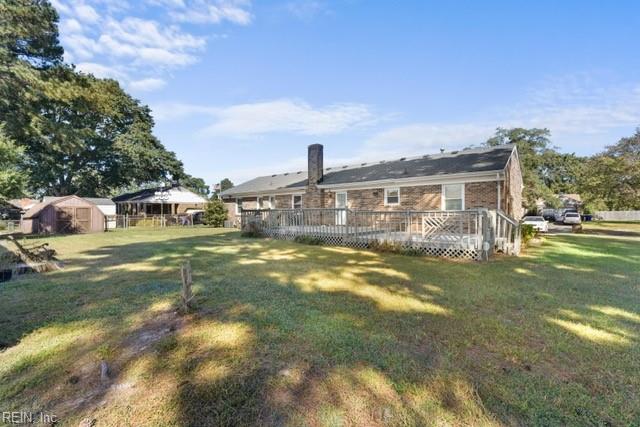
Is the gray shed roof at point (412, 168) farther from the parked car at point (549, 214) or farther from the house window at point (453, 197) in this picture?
the parked car at point (549, 214)

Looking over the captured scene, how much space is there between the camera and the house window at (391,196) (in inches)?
575

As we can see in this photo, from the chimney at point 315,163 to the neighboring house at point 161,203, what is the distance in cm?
1890

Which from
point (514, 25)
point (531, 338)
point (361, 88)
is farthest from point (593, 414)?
point (361, 88)

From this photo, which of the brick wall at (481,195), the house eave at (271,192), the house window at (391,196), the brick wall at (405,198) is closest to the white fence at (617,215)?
the brick wall at (481,195)

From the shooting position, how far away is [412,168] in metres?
15.4

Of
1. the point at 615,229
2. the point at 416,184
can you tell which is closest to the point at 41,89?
the point at 416,184

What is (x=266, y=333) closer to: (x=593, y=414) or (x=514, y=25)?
(x=593, y=414)

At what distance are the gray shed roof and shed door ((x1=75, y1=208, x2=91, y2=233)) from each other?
10.8 meters

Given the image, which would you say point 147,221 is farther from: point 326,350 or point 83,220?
point 326,350

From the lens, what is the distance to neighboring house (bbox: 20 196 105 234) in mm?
19312

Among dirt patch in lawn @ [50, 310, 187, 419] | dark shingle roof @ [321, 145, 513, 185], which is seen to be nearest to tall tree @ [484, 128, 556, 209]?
dark shingle roof @ [321, 145, 513, 185]

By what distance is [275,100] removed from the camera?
19.6 meters

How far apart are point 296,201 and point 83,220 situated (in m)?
14.7

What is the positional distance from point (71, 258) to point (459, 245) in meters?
11.9
